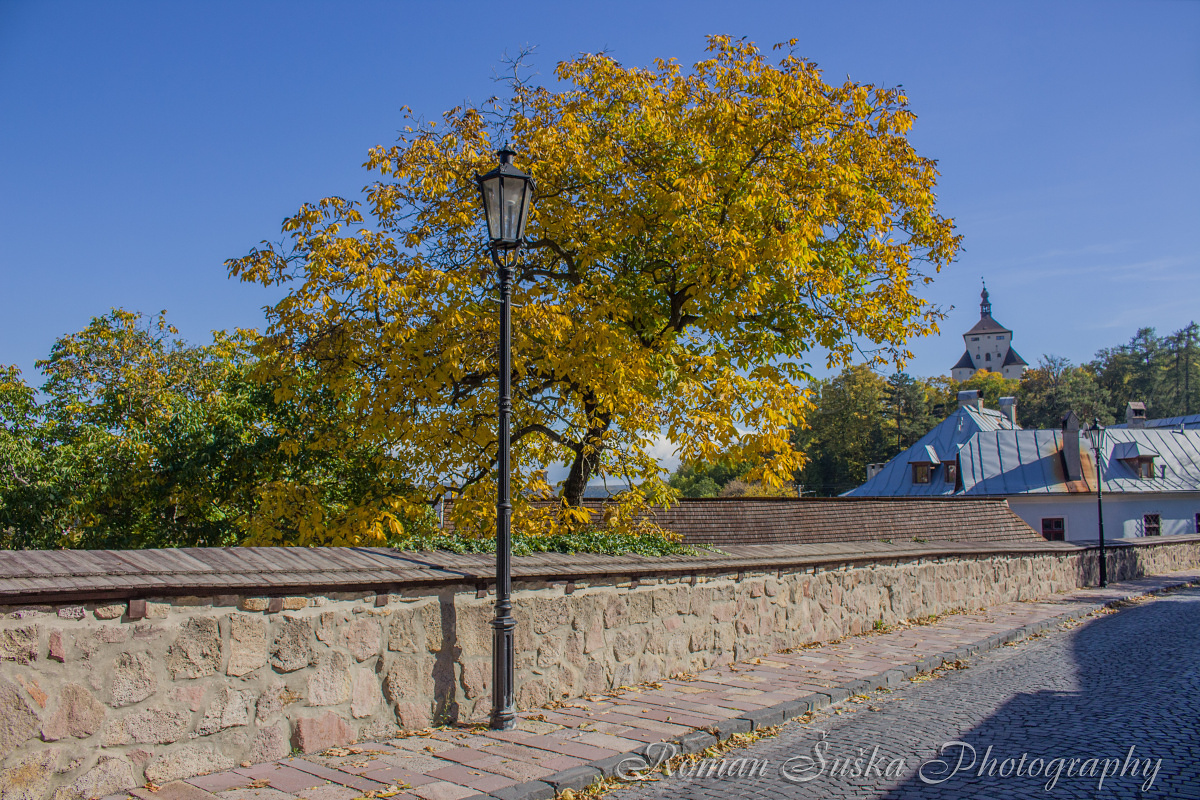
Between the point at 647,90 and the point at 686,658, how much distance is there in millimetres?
6174

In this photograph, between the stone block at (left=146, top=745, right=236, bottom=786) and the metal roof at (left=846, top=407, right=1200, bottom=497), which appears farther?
the metal roof at (left=846, top=407, right=1200, bottom=497)

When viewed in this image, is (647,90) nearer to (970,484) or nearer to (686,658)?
(686,658)

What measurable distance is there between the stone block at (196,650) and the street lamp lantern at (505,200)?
10.7 feet

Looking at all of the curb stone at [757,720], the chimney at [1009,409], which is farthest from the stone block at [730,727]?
the chimney at [1009,409]

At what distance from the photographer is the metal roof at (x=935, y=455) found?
4578 cm

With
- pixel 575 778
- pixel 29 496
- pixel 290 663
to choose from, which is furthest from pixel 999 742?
pixel 29 496

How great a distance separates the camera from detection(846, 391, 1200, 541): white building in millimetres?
41781

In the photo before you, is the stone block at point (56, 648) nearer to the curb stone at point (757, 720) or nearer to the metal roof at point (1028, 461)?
the curb stone at point (757, 720)

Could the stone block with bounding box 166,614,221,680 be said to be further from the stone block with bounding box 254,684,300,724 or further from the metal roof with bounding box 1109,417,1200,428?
the metal roof with bounding box 1109,417,1200,428

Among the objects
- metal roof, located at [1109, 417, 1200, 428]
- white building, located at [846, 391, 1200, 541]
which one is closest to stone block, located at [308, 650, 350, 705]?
white building, located at [846, 391, 1200, 541]

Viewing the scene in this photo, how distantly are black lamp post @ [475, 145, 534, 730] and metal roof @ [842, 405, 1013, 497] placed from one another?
41674 millimetres

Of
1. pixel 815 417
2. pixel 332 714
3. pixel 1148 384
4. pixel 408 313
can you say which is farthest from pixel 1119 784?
pixel 1148 384

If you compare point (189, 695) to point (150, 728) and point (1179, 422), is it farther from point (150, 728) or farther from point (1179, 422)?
point (1179, 422)

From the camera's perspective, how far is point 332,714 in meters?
5.41
